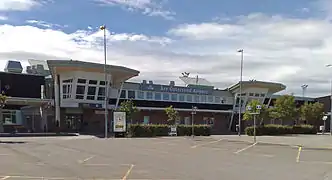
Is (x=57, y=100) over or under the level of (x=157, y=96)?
under

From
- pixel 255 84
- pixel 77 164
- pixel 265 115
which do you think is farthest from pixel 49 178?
pixel 255 84

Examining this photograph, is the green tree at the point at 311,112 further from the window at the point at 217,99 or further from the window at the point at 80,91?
the window at the point at 80,91

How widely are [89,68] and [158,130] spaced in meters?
15.3

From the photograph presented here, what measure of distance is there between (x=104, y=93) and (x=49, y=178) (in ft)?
164

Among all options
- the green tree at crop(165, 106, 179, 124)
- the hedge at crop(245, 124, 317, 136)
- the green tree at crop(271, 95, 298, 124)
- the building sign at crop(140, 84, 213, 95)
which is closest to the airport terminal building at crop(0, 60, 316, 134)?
the building sign at crop(140, 84, 213, 95)

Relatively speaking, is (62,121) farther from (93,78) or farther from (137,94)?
(137,94)

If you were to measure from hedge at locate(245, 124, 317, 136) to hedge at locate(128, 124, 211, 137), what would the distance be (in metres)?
5.75

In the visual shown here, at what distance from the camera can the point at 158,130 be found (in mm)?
49875

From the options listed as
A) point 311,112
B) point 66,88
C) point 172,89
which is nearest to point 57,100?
point 66,88

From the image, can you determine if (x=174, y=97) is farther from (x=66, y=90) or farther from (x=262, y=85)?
(x=66, y=90)

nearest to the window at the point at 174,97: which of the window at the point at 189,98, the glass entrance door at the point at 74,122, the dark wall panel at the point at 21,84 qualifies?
the window at the point at 189,98

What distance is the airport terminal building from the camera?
60.1 m

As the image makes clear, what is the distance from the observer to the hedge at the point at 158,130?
157ft

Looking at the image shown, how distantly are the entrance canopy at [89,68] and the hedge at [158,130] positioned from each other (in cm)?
1421
